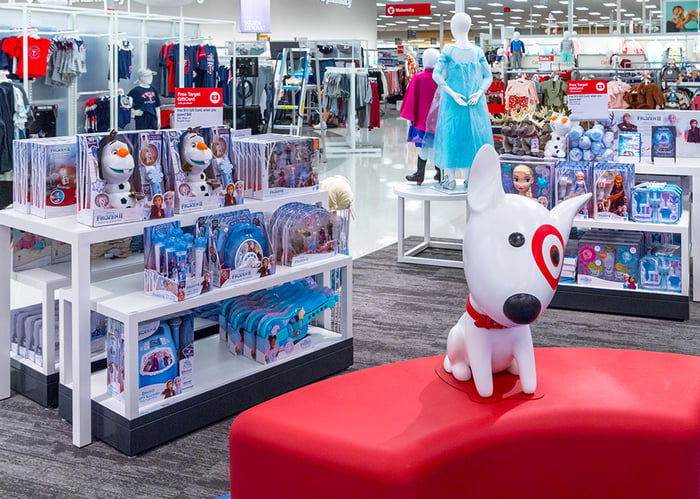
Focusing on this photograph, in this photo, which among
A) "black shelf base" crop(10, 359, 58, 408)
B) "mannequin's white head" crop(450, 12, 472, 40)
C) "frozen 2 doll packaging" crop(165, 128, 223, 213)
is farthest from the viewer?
"mannequin's white head" crop(450, 12, 472, 40)

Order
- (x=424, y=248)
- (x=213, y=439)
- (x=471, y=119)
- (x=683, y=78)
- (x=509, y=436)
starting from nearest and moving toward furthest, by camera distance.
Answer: (x=509, y=436) < (x=213, y=439) < (x=471, y=119) < (x=424, y=248) < (x=683, y=78)

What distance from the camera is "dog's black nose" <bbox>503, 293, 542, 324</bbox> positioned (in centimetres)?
184

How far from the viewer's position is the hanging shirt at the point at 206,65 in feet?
34.4

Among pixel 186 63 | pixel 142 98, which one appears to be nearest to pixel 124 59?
pixel 142 98

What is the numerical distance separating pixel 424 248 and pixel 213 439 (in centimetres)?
360

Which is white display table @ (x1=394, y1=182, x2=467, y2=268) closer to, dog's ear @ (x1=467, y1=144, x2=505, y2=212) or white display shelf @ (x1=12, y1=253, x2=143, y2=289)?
white display shelf @ (x1=12, y1=253, x2=143, y2=289)

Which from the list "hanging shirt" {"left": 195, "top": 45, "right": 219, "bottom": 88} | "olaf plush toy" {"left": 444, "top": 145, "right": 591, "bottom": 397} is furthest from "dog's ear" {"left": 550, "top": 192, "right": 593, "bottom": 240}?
"hanging shirt" {"left": 195, "top": 45, "right": 219, "bottom": 88}

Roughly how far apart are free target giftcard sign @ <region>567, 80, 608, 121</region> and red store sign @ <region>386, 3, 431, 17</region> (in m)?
20.8

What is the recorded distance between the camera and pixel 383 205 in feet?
27.6

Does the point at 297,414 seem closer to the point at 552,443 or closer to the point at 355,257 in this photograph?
the point at 552,443

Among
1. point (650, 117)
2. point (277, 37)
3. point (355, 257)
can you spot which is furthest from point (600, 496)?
point (277, 37)

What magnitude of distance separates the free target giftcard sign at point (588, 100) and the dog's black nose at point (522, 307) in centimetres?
312

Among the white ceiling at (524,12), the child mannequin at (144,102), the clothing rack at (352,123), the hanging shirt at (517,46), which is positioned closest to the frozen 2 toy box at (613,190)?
the child mannequin at (144,102)

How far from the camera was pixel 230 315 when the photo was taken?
3363 mm
